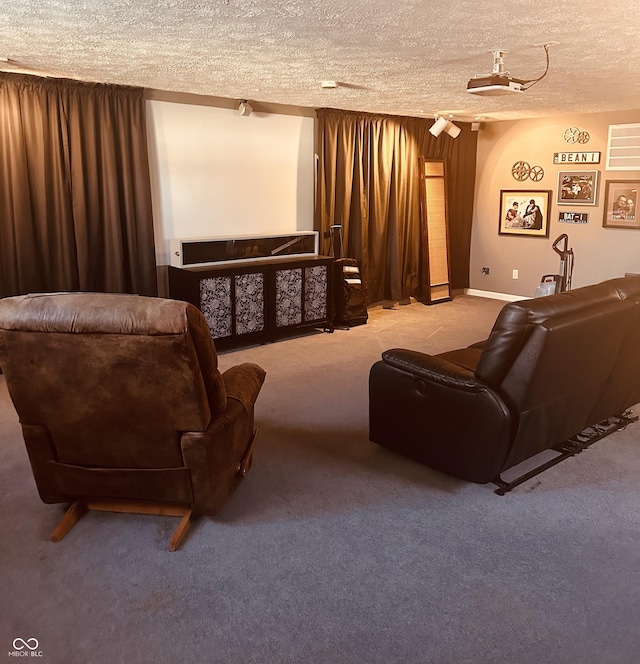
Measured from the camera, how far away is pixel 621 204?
6.81 meters

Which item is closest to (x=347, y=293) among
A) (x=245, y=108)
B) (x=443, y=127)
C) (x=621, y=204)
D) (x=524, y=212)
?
(x=245, y=108)

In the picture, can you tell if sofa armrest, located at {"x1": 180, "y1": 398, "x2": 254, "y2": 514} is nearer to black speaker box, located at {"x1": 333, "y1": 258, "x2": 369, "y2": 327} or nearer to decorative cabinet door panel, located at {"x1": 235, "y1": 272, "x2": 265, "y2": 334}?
decorative cabinet door panel, located at {"x1": 235, "y1": 272, "x2": 265, "y2": 334}

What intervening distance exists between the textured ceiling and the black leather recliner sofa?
1.29 meters

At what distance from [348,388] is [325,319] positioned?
69.8 inches

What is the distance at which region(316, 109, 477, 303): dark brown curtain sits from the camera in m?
6.65

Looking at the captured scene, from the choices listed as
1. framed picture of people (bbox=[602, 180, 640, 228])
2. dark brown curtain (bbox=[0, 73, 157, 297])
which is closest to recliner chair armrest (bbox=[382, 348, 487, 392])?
dark brown curtain (bbox=[0, 73, 157, 297])

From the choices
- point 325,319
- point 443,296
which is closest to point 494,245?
point 443,296

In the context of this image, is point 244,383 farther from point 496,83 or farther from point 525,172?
point 525,172

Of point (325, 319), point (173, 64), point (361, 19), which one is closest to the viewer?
point (361, 19)

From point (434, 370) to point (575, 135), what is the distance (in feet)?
16.9

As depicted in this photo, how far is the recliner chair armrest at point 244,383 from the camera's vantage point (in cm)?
283

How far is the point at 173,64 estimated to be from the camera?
407 cm

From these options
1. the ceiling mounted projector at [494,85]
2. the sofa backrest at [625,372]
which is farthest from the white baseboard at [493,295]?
the ceiling mounted projector at [494,85]

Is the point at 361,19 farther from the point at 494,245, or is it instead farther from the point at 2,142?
the point at 494,245
